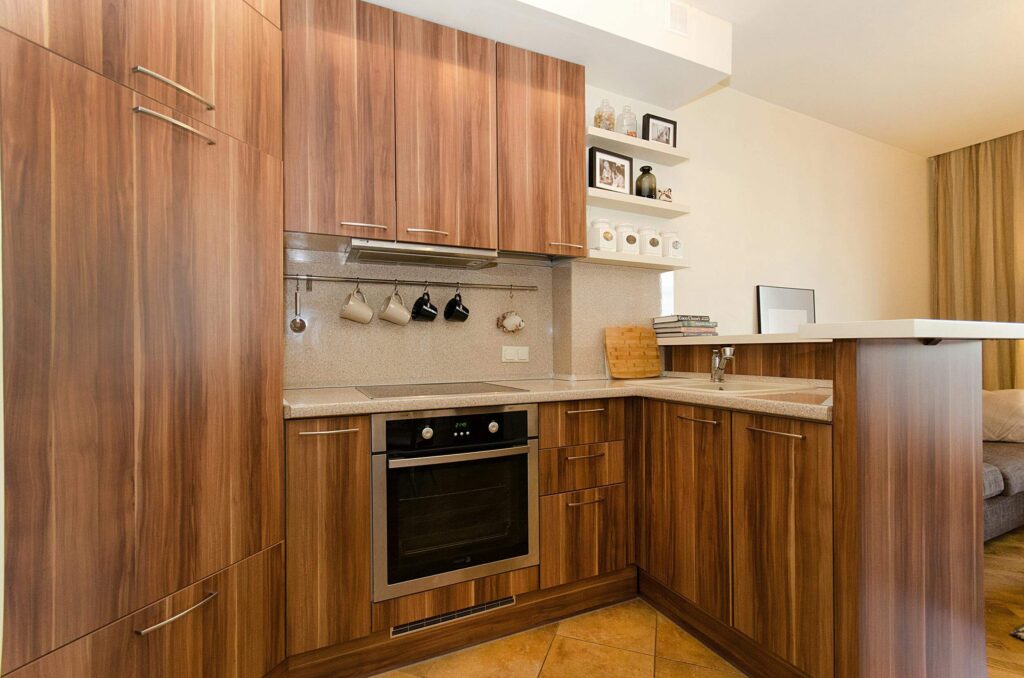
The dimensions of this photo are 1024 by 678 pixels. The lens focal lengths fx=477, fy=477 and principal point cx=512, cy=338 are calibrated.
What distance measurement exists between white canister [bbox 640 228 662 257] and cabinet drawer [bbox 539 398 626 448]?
929mm

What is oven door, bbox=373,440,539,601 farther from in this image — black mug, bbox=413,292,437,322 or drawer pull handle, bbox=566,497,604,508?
black mug, bbox=413,292,437,322

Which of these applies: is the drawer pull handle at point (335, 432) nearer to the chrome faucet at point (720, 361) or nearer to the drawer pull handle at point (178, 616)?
the drawer pull handle at point (178, 616)

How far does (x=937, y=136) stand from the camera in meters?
4.09

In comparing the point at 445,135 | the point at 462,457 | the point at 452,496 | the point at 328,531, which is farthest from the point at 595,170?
the point at 328,531

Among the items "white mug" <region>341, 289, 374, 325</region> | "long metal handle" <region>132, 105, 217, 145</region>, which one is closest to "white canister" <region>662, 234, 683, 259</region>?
"white mug" <region>341, 289, 374, 325</region>

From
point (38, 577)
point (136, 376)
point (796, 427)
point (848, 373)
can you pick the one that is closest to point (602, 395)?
point (796, 427)

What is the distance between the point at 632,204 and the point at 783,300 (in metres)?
1.63

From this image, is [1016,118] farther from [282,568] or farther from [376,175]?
[282,568]

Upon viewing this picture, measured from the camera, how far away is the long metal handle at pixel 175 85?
46.9 inches

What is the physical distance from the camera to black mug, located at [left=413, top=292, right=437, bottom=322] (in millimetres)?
2266

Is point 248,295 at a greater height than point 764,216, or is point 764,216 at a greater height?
point 764,216

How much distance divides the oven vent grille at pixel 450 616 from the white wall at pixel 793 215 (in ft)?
6.52

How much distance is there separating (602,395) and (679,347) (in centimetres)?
93

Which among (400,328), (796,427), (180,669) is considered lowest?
(180,669)
